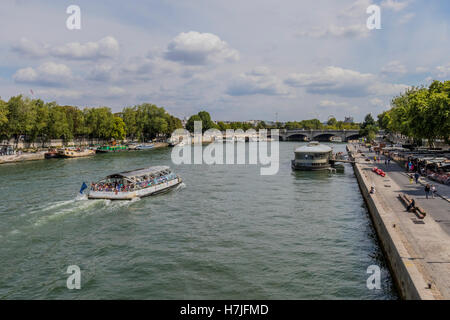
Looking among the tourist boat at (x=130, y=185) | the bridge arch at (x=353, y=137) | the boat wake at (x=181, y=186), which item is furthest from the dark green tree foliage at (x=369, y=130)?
the tourist boat at (x=130, y=185)

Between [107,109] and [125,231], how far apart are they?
109 m

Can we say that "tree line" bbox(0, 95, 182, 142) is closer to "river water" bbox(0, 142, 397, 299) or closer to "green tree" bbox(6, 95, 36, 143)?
"green tree" bbox(6, 95, 36, 143)

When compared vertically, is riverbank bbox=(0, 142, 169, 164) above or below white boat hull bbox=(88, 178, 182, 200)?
above

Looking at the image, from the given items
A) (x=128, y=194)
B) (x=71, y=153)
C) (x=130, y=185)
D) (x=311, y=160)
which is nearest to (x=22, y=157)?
(x=71, y=153)

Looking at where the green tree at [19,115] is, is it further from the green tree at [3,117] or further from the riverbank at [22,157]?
the riverbank at [22,157]

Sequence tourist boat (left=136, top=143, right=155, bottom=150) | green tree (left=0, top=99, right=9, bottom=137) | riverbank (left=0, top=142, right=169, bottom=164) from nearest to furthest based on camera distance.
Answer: riverbank (left=0, top=142, right=169, bottom=164)
green tree (left=0, top=99, right=9, bottom=137)
tourist boat (left=136, top=143, right=155, bottom=150)

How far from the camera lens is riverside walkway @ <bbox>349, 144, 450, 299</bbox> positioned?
13961 mm

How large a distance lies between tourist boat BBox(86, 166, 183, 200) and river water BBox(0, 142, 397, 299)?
1.20 m

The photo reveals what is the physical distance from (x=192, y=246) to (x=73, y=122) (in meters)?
109

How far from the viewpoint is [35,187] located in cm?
4528

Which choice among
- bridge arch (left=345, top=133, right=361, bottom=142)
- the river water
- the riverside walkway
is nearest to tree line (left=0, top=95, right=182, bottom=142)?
the river water

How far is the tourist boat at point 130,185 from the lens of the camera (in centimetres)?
3616
